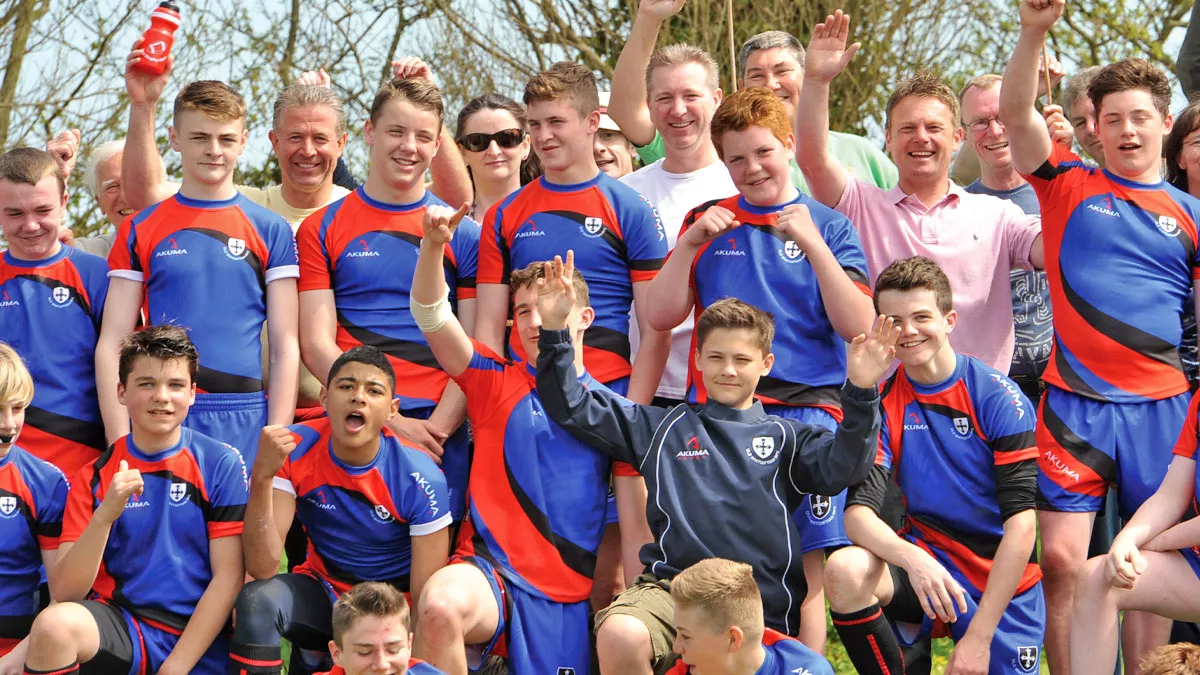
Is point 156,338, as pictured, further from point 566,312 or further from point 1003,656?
point 1003,656

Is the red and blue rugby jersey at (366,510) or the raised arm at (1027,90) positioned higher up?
the raised arm at (1027,90)

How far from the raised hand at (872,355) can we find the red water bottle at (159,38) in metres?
3.16

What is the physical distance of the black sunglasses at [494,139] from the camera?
21.9ft

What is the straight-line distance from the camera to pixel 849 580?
5207mm

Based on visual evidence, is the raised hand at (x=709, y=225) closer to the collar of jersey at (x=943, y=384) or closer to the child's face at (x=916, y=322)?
the child's face at (x=916, y=322)

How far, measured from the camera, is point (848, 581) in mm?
5207

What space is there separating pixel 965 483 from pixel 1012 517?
233 millimetres

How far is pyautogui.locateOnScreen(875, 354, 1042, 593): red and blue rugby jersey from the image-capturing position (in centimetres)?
551

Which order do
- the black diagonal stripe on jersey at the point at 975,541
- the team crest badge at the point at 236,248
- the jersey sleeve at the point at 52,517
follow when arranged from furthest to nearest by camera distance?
the team crest badge at the point at 236,248 < the jersey sleeve at the point at 52,517 < the black diagonal stripe on jersey at the point at 975,541

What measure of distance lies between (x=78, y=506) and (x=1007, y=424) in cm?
350

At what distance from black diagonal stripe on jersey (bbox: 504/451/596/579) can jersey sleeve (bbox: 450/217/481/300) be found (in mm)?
921

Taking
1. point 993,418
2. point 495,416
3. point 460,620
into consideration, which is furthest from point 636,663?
point 993,418

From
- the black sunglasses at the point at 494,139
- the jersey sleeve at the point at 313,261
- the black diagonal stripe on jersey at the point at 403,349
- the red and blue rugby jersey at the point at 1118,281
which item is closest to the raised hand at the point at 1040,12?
the red and blue rugby jersey at the point at 1118,281

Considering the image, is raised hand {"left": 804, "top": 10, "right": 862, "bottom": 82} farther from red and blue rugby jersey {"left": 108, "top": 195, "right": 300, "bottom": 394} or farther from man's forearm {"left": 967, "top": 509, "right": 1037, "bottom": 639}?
red and blue rugby jersey {"left": 108, "top": 195, "right": 300, "bottom": 394}
